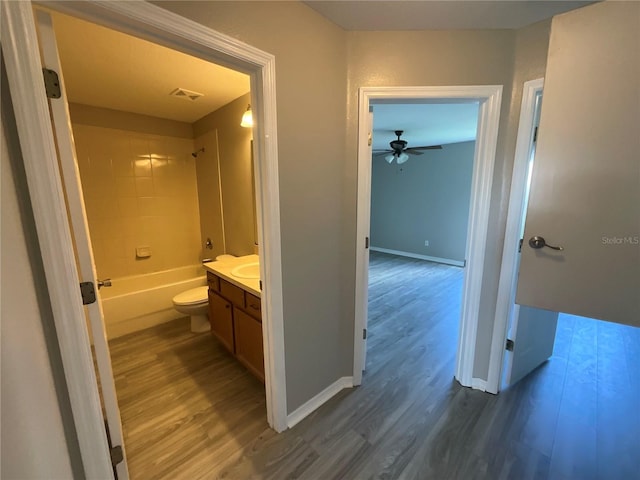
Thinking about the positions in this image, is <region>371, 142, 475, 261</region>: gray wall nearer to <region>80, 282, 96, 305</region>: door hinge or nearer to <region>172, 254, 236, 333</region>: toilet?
<region>172, 254, 236, 333</region>: toilet

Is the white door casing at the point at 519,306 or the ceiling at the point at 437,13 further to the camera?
the white door casing at the point at 519,306

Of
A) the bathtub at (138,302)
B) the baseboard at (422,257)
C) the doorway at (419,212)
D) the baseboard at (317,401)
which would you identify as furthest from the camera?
the baseboard at (422,257)

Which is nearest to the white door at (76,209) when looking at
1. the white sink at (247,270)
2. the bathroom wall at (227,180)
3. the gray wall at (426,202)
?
the white sink at (247,270)

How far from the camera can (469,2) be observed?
1297 millimetres

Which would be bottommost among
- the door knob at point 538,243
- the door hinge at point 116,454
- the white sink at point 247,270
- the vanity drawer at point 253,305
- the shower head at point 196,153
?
the door hinge at point 116,454

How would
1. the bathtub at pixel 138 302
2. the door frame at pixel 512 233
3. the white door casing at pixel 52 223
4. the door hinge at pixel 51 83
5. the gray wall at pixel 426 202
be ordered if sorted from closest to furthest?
1. the white door casing at pixel 52 223
2. the door hinge at pixel 51 83
3. the door frame at pixel 512 233
4. the bathtub at pixel 138 302
5. the gray wall at pixel 426 202

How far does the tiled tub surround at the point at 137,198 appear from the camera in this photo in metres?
2.92

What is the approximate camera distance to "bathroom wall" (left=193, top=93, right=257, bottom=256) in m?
2.62

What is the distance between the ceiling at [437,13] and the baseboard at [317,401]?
2.24m

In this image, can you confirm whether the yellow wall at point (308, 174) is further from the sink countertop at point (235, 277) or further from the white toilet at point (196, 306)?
the white toilet at point (196, 306)

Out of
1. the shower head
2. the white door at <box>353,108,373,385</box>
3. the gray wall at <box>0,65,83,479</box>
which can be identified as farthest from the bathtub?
the white door at <box>353,108,373,385</box>

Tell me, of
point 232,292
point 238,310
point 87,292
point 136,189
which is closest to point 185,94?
point 136,189

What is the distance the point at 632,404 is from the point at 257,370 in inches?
97.2

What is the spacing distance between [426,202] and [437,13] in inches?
184
